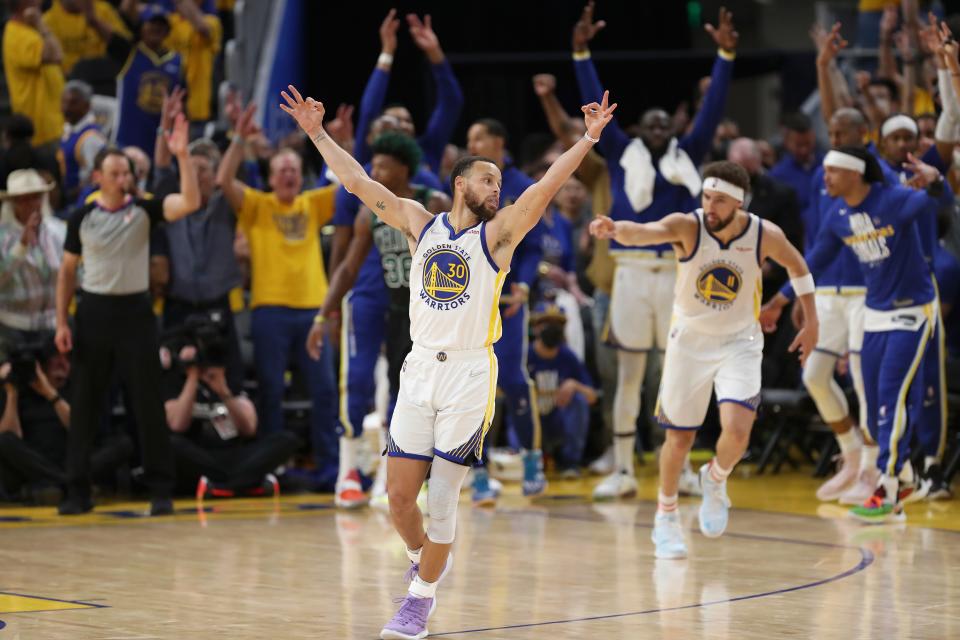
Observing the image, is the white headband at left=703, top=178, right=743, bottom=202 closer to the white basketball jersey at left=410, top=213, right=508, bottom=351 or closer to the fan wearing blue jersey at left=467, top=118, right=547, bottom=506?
the fan wearing blue jersey at left=467, top=118, right=547, bottom=506

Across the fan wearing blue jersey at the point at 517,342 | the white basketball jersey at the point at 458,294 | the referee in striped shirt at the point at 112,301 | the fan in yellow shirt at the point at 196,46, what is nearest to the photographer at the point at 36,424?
the referee in striped shirt at the point at 112,301

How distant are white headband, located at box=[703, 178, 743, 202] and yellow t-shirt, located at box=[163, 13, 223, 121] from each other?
7.70 metres

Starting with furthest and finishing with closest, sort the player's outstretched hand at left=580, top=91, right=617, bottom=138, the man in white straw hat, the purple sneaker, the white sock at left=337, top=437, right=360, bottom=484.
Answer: the man in white straw hat, the white sock at left=337, top=437, right=360, bottom=484, the player's outstretched hand at left=580, top=91, right=617, bottom=138, the purple sneaker

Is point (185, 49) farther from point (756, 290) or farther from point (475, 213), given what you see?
point (475, 213)

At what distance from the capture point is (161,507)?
33.8ft

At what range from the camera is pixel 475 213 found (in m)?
6.64

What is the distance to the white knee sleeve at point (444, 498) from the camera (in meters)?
6.37

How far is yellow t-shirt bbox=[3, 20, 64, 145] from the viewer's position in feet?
45.9

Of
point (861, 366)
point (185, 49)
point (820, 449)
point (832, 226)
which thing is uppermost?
point (185, 49)

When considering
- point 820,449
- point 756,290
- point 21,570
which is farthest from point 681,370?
point 820,449

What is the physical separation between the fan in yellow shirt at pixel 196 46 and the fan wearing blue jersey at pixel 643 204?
5.12 metres

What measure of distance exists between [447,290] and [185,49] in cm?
936

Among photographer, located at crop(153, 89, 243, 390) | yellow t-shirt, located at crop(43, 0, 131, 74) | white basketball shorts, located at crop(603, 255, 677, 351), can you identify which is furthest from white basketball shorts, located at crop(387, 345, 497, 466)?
yellow t-shirt, located at crop(43, 0, 131, 74)

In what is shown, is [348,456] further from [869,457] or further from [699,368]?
[869,457]
